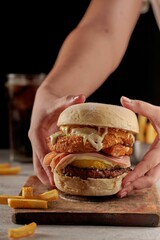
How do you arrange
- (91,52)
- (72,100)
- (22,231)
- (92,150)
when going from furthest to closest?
(91,52) → (72,100) → (92,150) → (22,231)

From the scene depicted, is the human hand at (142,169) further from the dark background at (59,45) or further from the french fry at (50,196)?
the dark background at (59,45)

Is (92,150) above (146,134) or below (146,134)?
above

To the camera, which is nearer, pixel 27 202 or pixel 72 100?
pixel 27 202

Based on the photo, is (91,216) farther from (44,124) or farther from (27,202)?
(44,124)

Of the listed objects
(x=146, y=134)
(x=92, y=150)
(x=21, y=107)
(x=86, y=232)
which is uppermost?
(x=92, y=150)

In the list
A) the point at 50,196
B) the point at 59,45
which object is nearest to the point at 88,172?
the point at 50,196

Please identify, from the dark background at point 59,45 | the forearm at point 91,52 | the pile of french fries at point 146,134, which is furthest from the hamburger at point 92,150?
the dark background at point 59,45

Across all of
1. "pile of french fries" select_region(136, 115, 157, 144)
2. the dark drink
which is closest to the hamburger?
the dark drink

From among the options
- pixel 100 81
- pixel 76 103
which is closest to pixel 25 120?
pixel 100 81
